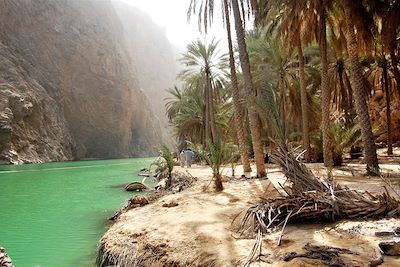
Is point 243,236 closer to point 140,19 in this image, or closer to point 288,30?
point 288,30

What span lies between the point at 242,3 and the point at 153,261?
35.4 feet

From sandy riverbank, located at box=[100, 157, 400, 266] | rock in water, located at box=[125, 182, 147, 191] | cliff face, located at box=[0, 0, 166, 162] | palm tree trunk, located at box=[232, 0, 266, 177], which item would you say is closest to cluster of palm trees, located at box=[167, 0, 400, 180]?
palm tree trunk, located at box=[232, 0, 266, 177]

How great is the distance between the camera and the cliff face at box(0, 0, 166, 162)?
5965cm

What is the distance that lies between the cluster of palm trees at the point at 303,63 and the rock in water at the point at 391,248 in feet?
7.47

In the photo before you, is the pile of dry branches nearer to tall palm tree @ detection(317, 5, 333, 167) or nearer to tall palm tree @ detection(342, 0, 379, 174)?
tall palm tree @ detection(342, 0, 379, 174)

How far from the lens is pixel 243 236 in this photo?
5.22 meters

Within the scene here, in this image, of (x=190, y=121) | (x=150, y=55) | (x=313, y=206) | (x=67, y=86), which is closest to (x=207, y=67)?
(x=190, y=121)

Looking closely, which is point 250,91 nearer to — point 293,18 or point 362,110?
point 362,110

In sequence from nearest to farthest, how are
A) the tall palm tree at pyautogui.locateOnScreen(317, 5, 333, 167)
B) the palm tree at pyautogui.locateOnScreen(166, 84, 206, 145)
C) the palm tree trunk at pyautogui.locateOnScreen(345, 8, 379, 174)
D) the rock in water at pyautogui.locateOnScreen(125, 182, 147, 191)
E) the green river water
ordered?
the green river water, the palm tree trunk at pyautogui.locateOnScreen(345, 8, 379, 174), the tall palm tree at pyautogui.locateOnScreen(317, 5, 333, 167), the rock in water at pyautogui.locateOnScreen(125, 182, 147, 191), the palm tree at pyautogui.locateOnScreen(166, 84, 206, 145)

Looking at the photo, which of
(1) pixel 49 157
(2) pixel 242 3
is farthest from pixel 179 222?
(1) pixel 49 157

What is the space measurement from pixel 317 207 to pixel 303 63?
14.6 m

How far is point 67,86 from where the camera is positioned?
3076 inches

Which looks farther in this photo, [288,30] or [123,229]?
[288,30]

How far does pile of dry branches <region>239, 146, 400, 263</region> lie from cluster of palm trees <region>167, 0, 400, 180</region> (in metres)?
0.86
